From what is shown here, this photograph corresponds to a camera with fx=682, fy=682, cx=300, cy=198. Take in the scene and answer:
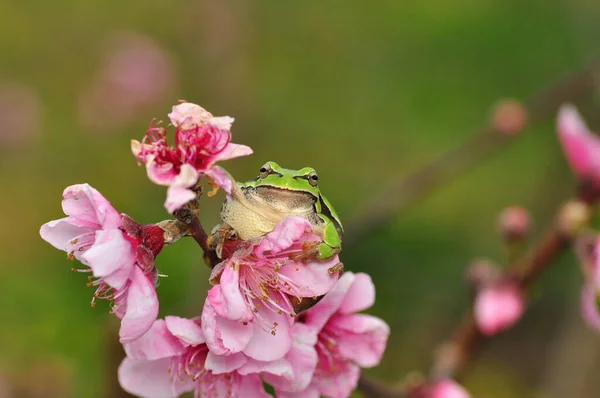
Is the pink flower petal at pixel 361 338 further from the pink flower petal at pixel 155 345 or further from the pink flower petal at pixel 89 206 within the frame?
the pink flower petal at pixel 89 206

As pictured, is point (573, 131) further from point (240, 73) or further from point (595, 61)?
point (240, 73)

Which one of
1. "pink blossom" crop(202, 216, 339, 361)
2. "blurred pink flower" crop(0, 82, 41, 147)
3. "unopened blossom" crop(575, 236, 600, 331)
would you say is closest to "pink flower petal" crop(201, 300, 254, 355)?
"pink blossom" crop(202, 216, 339, 361)

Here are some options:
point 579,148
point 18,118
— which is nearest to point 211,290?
point 579,148

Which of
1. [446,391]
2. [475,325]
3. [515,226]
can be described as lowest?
[475,325]

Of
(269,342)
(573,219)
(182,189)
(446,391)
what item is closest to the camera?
(182,189)

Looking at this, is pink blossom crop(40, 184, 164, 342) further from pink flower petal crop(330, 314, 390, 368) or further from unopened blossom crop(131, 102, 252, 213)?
pink flower petal crop(330, 314, 390, 368)

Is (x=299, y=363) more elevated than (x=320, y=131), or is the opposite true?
(x=299, y=363)

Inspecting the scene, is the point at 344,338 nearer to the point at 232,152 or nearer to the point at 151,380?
the point at 151,380
